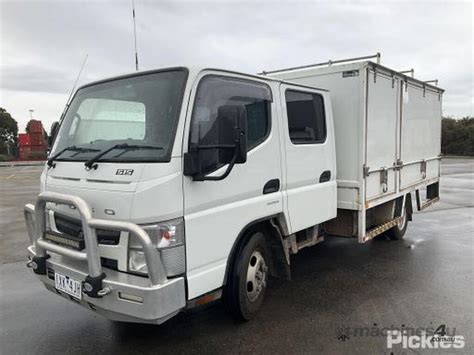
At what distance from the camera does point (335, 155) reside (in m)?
4.69

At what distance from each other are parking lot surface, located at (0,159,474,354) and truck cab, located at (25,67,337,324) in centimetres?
40

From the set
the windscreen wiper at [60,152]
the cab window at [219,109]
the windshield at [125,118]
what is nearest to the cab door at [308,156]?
the cab window at [219,109]

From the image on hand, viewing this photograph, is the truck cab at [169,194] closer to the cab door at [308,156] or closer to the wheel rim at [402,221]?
the cab door at [308,156]

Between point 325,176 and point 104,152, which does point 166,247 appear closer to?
point 104,152

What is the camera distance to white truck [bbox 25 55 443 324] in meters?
2.75

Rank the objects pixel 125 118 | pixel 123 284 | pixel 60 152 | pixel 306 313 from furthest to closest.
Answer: pixel 306 313, pixel 60 152, pixel 125 118, pixel 123 284

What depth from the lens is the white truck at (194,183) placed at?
9.02 ft

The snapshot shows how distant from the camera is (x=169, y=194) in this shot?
2754 millimetres

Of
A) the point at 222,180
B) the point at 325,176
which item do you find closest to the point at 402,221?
the point at 325,176

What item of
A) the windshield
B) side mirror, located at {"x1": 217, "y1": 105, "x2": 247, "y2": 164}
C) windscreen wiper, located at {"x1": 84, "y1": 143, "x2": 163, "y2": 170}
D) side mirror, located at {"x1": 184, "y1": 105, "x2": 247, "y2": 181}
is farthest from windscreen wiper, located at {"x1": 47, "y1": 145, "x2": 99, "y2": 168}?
side mirror, located at {"x1": 217, "y1": 105, "x2": 247, "y2": 164}

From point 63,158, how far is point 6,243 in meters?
4.82

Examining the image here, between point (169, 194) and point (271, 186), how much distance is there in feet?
4.18

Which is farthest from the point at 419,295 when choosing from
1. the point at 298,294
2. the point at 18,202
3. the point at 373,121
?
the point at 18,202

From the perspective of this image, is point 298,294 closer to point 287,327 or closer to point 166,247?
point 287,327
